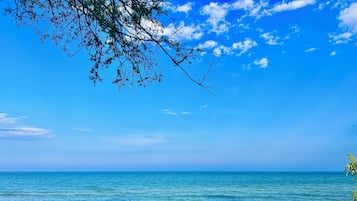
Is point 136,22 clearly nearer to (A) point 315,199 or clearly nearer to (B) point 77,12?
(B) point 77,12

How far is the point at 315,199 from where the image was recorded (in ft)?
128

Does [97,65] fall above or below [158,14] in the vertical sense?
below

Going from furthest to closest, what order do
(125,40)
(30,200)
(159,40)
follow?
1. (30,200)
2. (125,40)
3. (159,40)

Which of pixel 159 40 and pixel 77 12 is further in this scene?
pixel 77 12

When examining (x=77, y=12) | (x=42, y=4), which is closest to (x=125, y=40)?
(x=77, y=12)

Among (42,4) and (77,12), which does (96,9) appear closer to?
(77,12)

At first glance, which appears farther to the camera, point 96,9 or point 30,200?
point 30,200

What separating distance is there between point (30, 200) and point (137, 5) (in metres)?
37.1

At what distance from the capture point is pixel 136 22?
11.8 feet

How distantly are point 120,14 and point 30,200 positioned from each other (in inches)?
1457

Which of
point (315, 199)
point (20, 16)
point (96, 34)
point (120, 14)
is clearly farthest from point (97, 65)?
point (315, 199)

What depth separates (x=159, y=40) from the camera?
3516 millimetres

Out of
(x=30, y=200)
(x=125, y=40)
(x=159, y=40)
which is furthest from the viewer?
(x=30, y=200)

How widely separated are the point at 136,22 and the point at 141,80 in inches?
20.9
